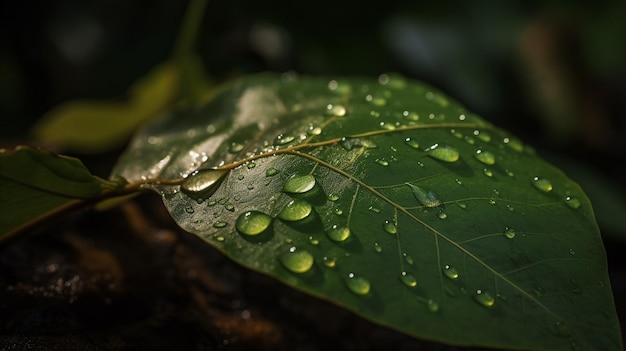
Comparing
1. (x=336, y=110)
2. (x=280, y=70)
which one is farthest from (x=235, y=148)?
(x=280, y=70)

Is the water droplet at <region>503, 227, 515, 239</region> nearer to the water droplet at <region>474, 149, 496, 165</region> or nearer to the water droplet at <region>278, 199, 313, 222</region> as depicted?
the water droplet at <region>474, 149, 496, 165</region>

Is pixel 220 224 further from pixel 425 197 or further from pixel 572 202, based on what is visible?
pixel 572 202

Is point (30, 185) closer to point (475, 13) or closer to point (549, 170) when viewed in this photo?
point (549, 170)

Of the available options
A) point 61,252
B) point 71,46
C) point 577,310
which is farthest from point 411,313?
point 71,46

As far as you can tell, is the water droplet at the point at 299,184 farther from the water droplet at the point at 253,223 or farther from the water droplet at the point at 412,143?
the water droplet at the point at 412,143

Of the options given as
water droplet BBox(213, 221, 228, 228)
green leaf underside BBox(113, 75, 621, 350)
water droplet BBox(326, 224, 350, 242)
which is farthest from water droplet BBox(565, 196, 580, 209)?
water droplet BBox(213, 221, 228, 228)

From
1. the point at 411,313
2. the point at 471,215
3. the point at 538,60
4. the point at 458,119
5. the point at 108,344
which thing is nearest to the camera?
the point at 411,313

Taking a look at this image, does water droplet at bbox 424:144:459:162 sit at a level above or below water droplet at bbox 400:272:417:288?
above
